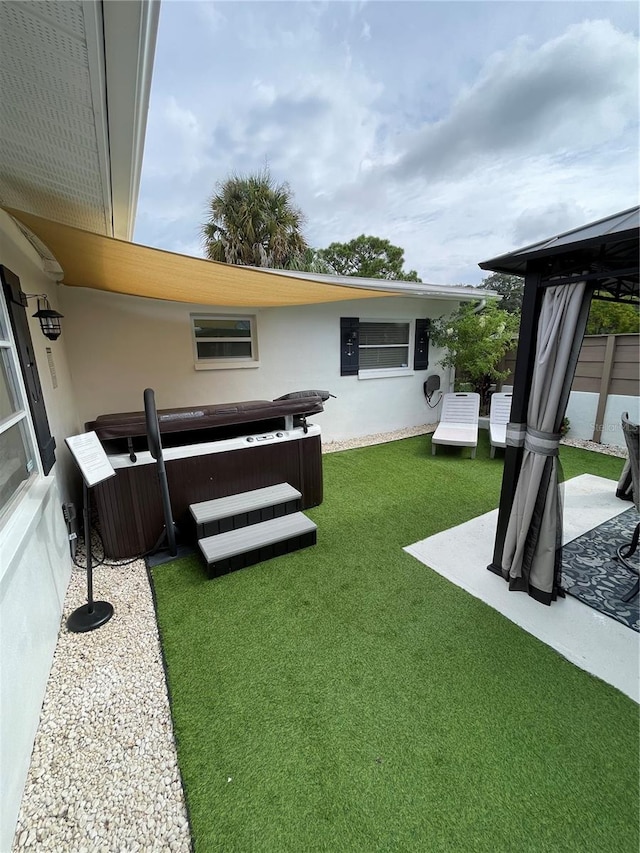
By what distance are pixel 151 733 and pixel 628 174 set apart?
5496 mm

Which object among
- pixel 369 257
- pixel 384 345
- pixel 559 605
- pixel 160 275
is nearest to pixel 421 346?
pixel 384 345

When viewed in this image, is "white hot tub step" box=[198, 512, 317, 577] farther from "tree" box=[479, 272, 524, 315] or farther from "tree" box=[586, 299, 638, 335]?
"tree" box=[479, 272, 524, 315]

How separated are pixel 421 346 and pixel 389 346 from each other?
86 centimetres

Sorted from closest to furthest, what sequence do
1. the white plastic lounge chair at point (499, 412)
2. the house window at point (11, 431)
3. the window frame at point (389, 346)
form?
the house window at point (11, 431) < the white plastic lounge chair at point (499, 412) < the window frame at point (389, 346)

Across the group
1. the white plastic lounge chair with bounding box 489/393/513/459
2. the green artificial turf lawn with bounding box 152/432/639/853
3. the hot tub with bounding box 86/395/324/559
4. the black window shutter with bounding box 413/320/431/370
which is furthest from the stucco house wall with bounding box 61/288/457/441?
the green artificial turf lawn with bounding box 152/432/639/853

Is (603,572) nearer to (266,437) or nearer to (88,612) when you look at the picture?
(266,437)

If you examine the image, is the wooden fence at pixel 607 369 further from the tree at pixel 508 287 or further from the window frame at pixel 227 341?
the tree at pixel 508 287

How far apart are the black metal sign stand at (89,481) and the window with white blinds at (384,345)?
19.1 feet

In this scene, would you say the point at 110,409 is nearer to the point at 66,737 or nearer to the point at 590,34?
the point at 66,737

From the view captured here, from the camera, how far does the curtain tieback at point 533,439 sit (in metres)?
2.55

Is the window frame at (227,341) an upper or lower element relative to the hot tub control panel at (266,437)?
upper

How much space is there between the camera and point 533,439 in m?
2.63

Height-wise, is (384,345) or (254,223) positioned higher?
(254,223)

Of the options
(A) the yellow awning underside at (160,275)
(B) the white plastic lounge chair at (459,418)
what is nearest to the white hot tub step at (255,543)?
(A) the yellow awning underside at (160,275)
